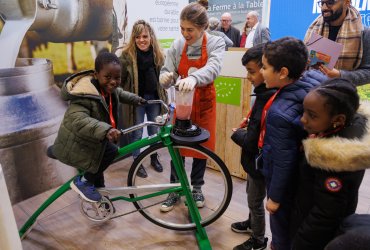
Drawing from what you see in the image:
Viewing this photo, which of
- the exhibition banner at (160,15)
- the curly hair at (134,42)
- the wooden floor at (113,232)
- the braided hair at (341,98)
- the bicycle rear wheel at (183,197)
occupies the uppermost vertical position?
the exhibition banner at (160,15)

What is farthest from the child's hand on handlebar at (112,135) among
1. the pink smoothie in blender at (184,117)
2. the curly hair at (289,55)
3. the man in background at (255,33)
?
the man in background at (255,33)

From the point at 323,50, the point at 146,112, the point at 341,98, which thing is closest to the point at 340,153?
the point at 341,98

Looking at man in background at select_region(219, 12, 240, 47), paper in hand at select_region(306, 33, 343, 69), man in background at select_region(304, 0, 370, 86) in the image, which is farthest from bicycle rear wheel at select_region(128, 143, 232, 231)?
man in background at select_region(219, 12, 240, 47)

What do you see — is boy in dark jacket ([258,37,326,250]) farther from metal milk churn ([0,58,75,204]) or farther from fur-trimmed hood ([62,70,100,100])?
metal milk churn ([0,58,75,204])

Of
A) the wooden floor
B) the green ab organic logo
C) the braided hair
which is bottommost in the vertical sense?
the wooden floor

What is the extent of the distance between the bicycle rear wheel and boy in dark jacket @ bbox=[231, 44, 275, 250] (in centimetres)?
24

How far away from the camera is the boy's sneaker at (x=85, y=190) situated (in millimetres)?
1774

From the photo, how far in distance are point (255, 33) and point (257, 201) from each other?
12.0 ft

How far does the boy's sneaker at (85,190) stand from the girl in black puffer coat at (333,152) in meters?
1.22

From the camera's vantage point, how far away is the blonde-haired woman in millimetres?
2576

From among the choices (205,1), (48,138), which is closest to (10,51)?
(48,138)

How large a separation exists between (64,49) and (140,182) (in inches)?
54.3

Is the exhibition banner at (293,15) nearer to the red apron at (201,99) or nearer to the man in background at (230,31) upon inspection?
the man in background at (230,31)

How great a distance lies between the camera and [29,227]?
6.45 feet
